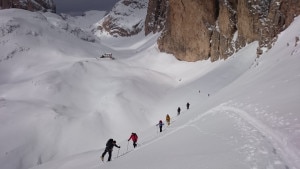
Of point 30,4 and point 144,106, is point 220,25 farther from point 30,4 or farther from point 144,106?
point 30,4

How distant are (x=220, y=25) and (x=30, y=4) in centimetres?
11480

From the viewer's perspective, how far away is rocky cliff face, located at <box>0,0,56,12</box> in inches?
5930

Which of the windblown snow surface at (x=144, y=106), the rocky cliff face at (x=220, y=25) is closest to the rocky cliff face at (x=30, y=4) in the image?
the windblown snow surface at (x=144, y=106)

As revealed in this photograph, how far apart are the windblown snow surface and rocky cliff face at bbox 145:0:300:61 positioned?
2.36 metres

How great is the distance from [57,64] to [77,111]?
2368 centimetres

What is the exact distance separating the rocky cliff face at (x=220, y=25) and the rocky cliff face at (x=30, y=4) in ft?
286

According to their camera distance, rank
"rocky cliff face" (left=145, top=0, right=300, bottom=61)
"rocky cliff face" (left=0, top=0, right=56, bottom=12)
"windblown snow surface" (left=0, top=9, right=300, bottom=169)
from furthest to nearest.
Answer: "rocky cliff face" (left=0, top=0, right=56, bottom=12) → "rocky cliff face" (left=145, top=0, right=300, bottom=61) → "windblown snow surface" (left=0, top=9, right=300, bottom=169)

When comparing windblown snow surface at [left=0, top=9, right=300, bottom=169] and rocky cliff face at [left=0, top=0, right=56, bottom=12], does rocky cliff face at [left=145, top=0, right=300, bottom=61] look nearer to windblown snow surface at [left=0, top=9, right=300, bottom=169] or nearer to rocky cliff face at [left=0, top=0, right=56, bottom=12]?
windblown snow surface at [left=0, top=9, right=300, bottom=169]

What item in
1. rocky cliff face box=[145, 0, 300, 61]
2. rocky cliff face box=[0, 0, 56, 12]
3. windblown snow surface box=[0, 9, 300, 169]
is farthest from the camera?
rocky cliff face box=[0, 0, 56, 12]

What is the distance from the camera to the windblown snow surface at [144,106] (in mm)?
12680

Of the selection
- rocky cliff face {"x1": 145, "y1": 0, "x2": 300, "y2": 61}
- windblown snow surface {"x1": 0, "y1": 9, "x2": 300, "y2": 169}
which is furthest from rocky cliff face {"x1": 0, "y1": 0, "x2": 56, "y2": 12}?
rocky cliff face {"x1": 145, "y1": 0, "x2": 300, "y2": 61}

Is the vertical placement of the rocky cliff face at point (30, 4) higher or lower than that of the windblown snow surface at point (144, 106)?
higher

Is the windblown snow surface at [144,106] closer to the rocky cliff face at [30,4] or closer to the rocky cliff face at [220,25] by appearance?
the rocky cliff face at [220,25]

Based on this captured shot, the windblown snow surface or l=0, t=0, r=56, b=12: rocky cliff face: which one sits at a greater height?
l=0, t=0, r=56, b=12: rocky cliff face
